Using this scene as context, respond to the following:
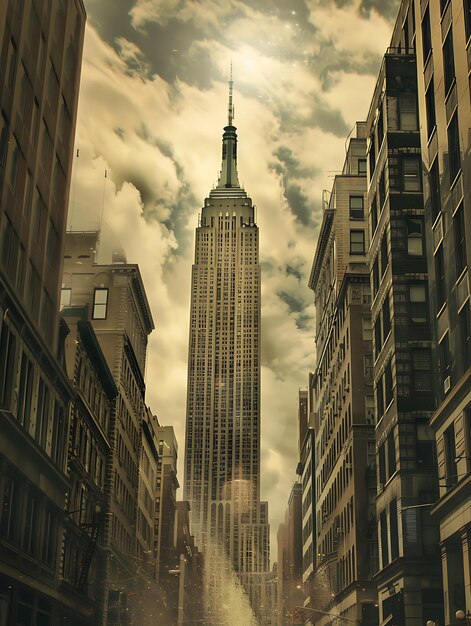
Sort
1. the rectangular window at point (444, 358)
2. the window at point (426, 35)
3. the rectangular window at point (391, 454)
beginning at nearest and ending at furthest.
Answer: the rectangular window at point (444, 358) → the window at point (426, 35) → the rectangular window at point (391, 454)

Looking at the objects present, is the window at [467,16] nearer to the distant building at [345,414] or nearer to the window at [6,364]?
the window at [6,364]

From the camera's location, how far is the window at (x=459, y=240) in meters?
43.9

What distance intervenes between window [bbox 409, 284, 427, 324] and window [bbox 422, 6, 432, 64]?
14.9m

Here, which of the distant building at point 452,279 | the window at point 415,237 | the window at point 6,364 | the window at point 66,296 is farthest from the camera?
the window at point 66,296

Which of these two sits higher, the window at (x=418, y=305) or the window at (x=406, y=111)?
the window at (x=406, y=111)

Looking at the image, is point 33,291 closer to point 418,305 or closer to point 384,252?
point 418,305

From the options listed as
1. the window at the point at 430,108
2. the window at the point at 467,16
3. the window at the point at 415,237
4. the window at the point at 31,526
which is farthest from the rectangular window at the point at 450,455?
the window at the point at 31,526

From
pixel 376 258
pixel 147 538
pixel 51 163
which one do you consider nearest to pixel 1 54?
pixel 51 163

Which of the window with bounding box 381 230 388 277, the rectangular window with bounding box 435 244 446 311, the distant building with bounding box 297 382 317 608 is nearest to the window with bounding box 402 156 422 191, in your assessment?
the window with bounding box 381 230 388 277

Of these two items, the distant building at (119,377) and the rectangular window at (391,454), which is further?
the distant building at (119,377)

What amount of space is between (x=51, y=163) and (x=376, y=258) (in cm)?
2804

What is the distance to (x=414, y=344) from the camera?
196ft

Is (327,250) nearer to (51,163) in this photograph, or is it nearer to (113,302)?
(113,302)

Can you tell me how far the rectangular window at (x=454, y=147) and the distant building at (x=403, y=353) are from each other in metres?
11.8
